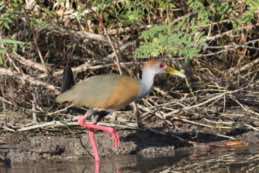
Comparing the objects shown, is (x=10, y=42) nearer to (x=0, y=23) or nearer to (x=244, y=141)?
(x=0, y=23)

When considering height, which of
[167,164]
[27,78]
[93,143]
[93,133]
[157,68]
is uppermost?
[27,78]

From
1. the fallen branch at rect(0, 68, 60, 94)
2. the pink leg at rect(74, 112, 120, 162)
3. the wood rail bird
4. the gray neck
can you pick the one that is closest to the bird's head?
the gray neck

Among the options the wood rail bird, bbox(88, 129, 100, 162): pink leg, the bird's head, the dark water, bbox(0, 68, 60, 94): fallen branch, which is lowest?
the dark water

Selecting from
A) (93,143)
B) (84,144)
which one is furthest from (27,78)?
(93,143)

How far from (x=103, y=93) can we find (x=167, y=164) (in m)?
0.94

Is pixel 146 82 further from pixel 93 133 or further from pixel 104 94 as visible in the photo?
pixel 93 133

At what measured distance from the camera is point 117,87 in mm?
7633

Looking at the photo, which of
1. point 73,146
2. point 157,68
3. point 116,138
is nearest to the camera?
point 116,138

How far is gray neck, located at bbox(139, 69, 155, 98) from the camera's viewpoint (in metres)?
7.77

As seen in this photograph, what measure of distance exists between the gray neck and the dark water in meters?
0.61

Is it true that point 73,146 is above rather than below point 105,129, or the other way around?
below

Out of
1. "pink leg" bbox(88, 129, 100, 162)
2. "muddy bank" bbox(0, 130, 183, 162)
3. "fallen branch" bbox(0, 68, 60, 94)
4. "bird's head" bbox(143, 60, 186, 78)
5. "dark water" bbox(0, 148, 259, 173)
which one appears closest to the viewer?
"dark water" bbox(0, 148, 259, 173)

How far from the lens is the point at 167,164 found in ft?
23.7

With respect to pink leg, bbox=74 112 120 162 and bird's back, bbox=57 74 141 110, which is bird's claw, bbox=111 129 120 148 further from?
bird's back, bbox=57 74 141 110
